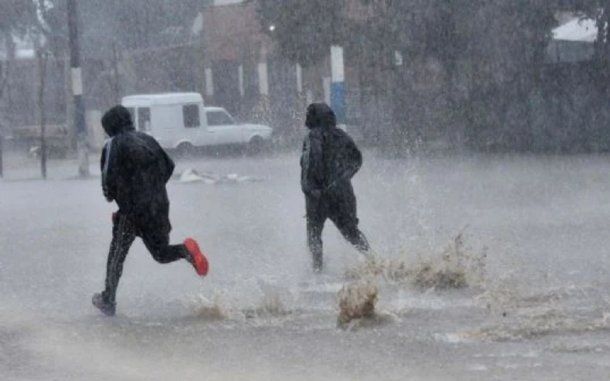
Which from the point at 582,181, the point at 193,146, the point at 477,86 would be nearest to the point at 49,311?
the point at 582,181

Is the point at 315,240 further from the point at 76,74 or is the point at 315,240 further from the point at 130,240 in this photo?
the point at 76,74

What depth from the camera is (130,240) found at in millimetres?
10492

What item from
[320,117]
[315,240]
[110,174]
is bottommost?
[315,240]

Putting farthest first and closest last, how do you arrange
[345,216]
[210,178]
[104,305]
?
[210,178], [345,216], [104,305]

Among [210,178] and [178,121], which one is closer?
[210,178]

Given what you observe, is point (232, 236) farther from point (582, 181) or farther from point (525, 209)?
point (582, 181)

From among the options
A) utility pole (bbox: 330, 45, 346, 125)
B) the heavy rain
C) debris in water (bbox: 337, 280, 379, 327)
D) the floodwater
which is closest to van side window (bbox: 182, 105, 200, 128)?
the heavy rain

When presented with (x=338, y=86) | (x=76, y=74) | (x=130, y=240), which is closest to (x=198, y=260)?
(x=130, y=240)

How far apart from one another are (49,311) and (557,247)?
5.83 m

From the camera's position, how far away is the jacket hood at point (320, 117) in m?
12.3

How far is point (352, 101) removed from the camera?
43.8 m

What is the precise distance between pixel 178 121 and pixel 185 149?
100 centimetres

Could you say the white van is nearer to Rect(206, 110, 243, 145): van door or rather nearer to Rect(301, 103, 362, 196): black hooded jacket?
Rect(206, 110, 243, 145): van door

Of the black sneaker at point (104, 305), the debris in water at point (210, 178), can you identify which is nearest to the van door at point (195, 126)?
the debris in water at point (210, 178)
